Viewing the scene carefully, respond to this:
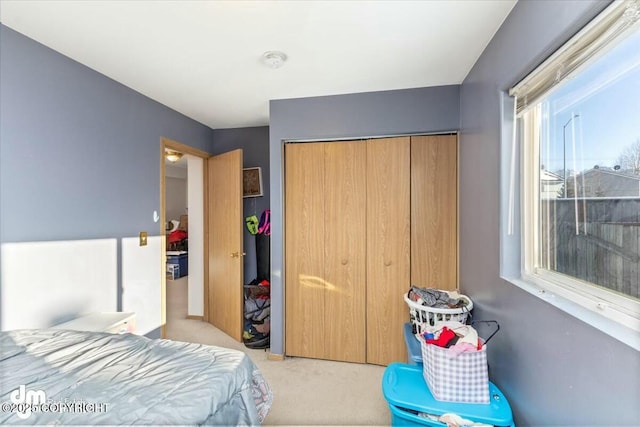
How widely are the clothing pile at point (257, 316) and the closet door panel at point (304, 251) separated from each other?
34 cm

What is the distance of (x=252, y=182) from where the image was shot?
347 cm

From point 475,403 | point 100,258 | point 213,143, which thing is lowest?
point 475,403

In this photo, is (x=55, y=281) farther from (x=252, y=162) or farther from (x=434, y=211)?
(x=434, y=211)

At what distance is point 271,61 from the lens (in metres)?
1.96

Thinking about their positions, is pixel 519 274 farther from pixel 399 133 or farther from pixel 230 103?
pixel 230 103

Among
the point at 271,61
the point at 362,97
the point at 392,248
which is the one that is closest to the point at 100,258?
the point at 271,61

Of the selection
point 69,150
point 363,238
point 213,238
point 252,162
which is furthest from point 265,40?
point 213,238

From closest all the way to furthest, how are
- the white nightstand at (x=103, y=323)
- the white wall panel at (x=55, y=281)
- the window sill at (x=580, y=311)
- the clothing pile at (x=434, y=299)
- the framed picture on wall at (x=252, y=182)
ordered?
the window sill at (x=580, y=311) → the white wall panel at (x=55, y=281) → the white nightstand at (x=103, y=323) → the clothing pile at (x=434, y=299) → the framed picture on wall at (x=252, y=182)

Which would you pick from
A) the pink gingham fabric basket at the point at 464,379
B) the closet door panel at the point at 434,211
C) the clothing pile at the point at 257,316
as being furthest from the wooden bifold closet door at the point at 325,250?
the pink gingham fabric basket at the point at 464,379

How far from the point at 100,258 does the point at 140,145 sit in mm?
1009

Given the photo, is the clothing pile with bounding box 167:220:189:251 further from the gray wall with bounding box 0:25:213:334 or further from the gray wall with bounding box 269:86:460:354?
the gray wall with bounding box 269:86:460:354

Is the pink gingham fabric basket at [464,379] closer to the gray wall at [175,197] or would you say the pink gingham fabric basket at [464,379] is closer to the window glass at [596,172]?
the window glass at [596,172]

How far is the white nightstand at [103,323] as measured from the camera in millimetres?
1805

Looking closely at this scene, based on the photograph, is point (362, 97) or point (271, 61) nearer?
point (271, 61)
